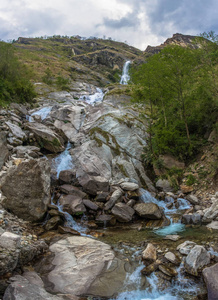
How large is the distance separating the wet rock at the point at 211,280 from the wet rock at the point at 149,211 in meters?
5.33

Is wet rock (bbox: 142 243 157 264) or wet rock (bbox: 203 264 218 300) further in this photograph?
wet rock (bbox: 142 243 157 264)

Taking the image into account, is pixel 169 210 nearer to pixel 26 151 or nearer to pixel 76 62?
pixel 26 151

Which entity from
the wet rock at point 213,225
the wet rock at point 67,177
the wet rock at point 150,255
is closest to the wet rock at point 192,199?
the wet rock at point 213,225

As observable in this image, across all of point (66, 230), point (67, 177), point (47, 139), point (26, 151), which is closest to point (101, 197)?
point (67, 177)

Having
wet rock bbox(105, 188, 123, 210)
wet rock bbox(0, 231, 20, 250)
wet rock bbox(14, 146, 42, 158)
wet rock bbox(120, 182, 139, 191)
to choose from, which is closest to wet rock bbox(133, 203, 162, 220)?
wet rock bbox(105, 188, 123, 210)

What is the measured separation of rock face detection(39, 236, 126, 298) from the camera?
249 inches

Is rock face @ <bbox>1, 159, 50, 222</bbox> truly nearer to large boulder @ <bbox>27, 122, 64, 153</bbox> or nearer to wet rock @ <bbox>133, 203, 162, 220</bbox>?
wet rock @ <bbox>133, 203, 162, 220</bbox>

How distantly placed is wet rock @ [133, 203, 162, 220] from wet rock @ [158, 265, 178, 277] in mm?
4652

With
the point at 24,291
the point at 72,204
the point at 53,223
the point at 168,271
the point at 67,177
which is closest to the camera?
the point at 24,291

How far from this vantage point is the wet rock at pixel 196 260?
21.9 feet

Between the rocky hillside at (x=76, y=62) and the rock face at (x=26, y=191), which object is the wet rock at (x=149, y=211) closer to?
the rock face at (x=26, y=191)

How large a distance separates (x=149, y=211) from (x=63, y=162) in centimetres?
867

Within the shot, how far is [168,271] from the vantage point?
268 inches

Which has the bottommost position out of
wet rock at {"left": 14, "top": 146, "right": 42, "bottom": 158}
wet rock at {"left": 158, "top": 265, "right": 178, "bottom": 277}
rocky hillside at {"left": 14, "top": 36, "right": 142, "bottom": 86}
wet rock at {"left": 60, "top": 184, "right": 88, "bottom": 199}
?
wet rock at {"left": 158, "top": 265, "right": 178, "bottom": 277}
